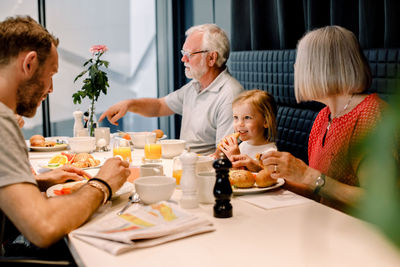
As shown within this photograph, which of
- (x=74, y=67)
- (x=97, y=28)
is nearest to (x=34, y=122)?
(x=74, y=67)

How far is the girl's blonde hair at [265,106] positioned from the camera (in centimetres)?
245

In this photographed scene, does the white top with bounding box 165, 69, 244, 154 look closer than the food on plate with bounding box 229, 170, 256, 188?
No

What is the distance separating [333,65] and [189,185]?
80cm

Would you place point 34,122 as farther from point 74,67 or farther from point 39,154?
point 39,154

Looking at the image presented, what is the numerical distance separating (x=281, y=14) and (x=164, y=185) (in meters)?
1.98

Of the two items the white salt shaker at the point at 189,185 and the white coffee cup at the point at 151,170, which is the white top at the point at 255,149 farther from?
the white salt shaker at the point at 189,185

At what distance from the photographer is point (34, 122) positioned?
5.09 meters

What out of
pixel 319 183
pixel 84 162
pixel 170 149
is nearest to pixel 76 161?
pixel 84 162

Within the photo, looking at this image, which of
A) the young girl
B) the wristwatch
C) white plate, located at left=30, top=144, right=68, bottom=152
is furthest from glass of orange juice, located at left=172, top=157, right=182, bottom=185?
white plate, located at left=30, top=144, right=68, bottom=152

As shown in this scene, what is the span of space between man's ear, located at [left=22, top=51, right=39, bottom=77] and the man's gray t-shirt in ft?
0.69

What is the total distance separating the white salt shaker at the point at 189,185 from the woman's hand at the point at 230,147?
0.73 meters

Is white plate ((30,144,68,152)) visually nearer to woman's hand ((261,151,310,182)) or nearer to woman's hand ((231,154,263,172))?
woman's hand ((231,154,263,172))

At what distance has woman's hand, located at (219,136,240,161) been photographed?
2088 mm

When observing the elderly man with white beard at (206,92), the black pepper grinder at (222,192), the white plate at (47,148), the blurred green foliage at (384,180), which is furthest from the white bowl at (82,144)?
the blurred green foliage at (384,180)
